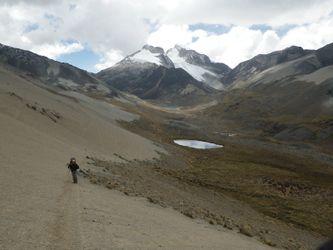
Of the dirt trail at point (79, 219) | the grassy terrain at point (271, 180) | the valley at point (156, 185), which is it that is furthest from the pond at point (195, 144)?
the dirt trail at point (79, 219)

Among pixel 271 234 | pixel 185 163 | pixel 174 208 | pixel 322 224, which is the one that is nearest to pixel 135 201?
pixel 174 208

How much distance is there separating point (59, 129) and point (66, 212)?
41.6 m

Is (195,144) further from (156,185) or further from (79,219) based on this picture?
(79,219)

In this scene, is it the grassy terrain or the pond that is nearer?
the grassy terrain

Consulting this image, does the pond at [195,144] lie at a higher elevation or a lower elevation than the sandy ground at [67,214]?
higher

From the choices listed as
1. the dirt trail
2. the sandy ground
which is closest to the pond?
the sandy ground

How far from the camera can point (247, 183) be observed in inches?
2415

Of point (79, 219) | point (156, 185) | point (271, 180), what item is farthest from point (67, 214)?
point (271, 180)

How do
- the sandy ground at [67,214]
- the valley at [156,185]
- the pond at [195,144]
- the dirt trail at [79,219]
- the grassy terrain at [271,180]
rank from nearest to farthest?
1. the dirt trail at [79,219]
2. the sandy ground at [67,214]
3. the valley at [156,185]
4. the grassy terrain at [271,180]
5. the pond at [195,144]

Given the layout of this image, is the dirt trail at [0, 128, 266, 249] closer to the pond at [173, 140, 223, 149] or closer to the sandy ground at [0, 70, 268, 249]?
the sandy ground at [0, 70, 268, 249]

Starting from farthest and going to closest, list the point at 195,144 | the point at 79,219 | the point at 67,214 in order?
the point at 195,144 < the point at 67,214 < the point at 79,219

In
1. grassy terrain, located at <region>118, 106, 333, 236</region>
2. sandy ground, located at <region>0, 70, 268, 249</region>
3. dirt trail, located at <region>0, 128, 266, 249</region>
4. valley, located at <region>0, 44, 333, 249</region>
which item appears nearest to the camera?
dirt trail, located at <region>0, 128, 266, 249</region>

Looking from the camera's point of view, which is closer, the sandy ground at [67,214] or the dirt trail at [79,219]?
the dirt trail at [79,219]

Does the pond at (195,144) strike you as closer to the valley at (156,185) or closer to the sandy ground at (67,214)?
the valley at (156,185)
